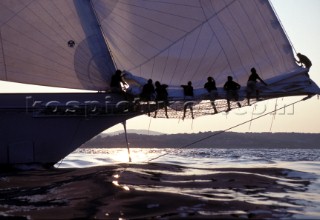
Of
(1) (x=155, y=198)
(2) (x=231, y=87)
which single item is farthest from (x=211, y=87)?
(1) (x=155, y=198)

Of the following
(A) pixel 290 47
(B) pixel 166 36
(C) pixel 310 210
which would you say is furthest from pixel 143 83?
(C) pixel 310 210

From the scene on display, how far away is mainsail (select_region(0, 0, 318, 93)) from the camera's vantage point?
1573cm

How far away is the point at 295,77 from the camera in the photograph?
15.8 meters

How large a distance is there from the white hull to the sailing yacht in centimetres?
4

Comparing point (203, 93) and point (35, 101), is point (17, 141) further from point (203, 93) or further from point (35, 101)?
point (203, 93)

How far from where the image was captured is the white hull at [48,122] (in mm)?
16750

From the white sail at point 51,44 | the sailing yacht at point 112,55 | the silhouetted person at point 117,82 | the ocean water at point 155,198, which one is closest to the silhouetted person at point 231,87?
the sailing yacht at point 112,55

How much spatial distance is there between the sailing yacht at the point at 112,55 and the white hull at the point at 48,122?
1.4 inches

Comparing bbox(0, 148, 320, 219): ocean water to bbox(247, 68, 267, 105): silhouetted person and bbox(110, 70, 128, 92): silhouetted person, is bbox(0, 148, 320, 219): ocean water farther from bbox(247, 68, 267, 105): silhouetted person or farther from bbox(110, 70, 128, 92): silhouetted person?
bbox(110, 70, 128, 92): silhouetted person

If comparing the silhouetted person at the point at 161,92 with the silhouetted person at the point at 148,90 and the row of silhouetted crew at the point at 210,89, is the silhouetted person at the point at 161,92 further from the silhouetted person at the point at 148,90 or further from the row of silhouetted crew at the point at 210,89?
the silhouetted person at the point at 148,90

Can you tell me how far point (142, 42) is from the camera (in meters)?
16.6

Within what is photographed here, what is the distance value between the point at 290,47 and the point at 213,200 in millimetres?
7800

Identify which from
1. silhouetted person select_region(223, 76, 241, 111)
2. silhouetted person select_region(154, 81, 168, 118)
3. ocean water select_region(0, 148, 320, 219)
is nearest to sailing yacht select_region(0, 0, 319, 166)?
silhouetted person select_region(223, 76, 241, 111)

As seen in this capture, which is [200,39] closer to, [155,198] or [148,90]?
[148,90]
